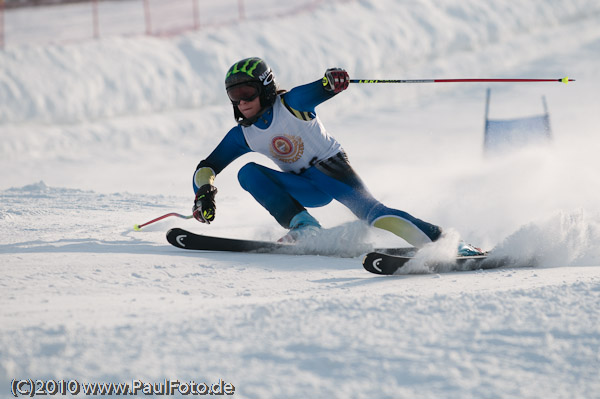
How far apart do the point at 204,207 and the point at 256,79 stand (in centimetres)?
70

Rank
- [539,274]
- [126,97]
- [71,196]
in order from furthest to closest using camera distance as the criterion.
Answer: [126,97]
[71,196]
[539,274]

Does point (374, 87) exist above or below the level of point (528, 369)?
above

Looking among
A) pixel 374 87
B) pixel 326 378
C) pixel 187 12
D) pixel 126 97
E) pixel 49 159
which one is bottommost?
pixel 326 378

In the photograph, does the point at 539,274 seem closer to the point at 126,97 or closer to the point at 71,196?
the point at 71,196

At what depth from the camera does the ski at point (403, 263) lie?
3203 mm

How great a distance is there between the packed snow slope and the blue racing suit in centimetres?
22

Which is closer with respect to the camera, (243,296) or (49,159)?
(243,296)

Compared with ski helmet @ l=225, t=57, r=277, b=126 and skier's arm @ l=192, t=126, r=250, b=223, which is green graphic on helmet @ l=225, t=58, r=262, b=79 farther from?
skier's arm @ l=192, t=126, r=250, b=223

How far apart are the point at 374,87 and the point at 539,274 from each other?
907 centimetres

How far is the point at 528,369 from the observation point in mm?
2031

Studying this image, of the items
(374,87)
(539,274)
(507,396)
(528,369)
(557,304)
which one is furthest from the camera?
(374,87)

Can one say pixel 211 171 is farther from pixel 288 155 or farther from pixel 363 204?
pixel 363 204

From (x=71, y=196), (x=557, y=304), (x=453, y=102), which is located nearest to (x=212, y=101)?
(x=453, y=102)

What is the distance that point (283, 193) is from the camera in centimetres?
402
